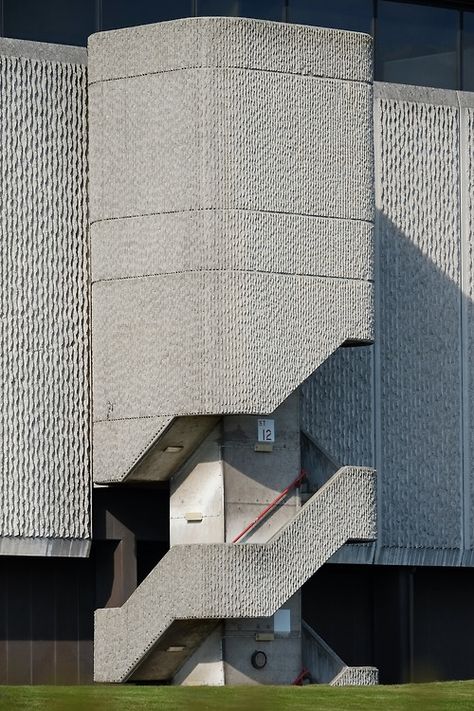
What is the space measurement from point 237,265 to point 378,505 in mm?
5435

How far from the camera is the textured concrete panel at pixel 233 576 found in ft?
88.7

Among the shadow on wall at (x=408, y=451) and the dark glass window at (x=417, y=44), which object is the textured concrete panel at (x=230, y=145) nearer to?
the shadow on wall at (x=408, y=451)

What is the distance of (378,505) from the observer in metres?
31.2

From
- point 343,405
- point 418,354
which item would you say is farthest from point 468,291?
point 343,405

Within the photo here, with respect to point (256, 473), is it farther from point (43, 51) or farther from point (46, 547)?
point (43, 51)

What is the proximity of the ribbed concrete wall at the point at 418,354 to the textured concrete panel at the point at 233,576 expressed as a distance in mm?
2803

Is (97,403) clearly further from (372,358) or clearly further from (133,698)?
(133,698)

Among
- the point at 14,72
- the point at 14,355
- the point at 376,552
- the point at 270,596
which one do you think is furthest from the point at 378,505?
the point at 14,72

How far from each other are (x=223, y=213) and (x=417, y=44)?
262 inches

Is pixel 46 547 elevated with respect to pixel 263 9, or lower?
lower

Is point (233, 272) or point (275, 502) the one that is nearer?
point (233, 272)

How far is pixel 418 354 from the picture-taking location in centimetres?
3159

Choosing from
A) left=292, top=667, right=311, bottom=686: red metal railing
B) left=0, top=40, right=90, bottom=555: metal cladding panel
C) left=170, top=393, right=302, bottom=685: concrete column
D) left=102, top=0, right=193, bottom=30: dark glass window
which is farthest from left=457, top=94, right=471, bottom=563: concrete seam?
left=0, top=40, right=90, bottom=555: metal cladding panel

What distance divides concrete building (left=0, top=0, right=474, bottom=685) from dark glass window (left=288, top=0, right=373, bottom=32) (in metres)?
1.82
